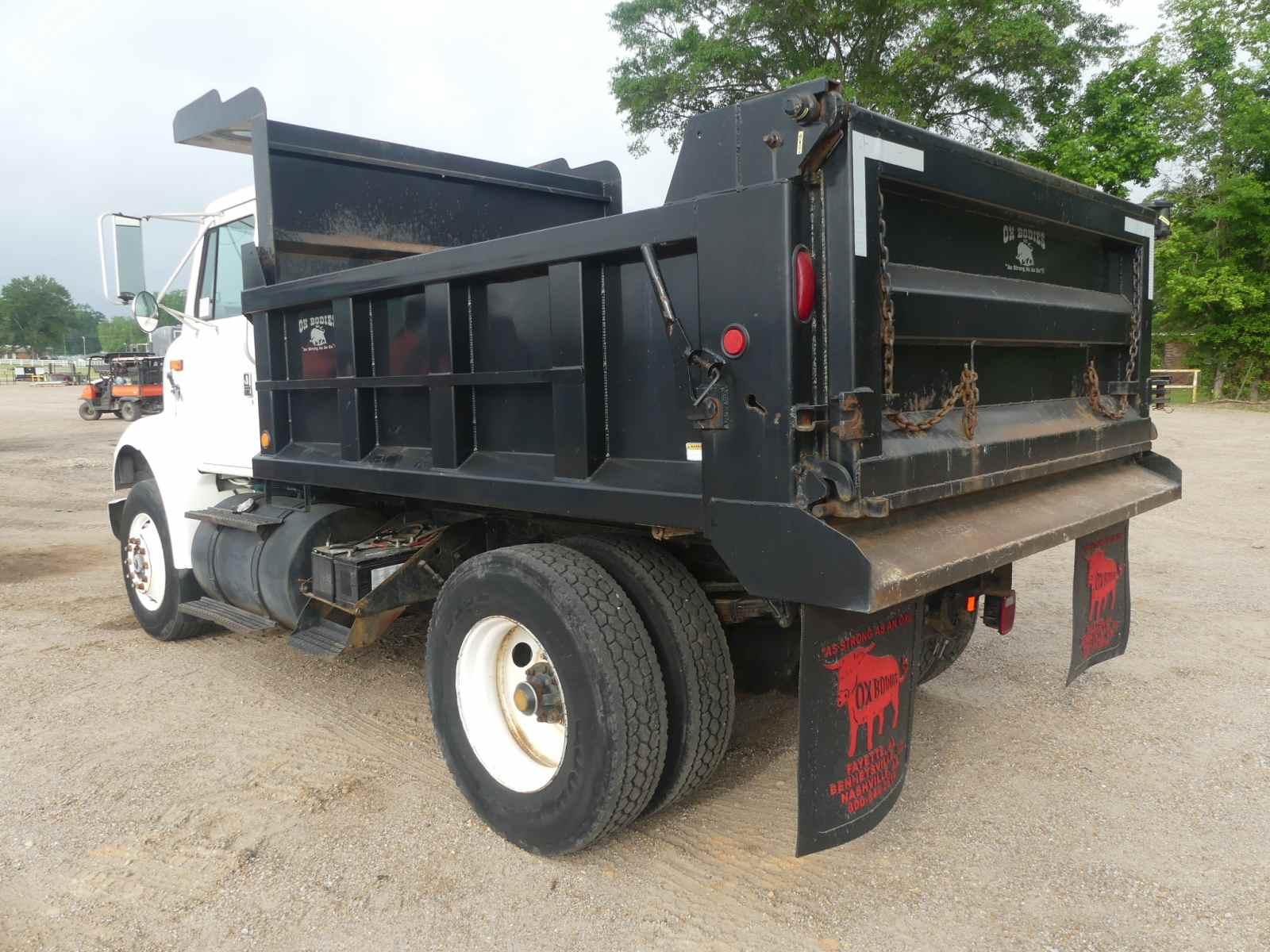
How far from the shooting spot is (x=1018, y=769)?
379cm

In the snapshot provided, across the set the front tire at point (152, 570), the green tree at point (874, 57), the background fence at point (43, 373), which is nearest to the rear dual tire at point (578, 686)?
the front tire at point (152, 570)

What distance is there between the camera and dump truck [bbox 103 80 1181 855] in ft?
8.13

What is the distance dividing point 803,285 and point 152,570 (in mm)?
4773

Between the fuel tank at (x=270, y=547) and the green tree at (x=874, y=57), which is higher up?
the green tree at (x=874, y=57)

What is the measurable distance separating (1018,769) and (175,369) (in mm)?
4986

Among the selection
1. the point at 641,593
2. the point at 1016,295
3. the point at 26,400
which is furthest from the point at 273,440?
the point at 26,400

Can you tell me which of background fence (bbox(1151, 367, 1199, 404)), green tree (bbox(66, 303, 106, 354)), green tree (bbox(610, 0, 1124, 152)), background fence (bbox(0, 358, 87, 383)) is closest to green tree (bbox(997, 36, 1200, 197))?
green tree (bbox(610, 0, 1124, 152))

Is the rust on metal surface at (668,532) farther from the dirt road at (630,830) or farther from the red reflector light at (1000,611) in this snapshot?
the red reflector light at (1000,611)

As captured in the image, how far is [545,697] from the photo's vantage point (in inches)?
125

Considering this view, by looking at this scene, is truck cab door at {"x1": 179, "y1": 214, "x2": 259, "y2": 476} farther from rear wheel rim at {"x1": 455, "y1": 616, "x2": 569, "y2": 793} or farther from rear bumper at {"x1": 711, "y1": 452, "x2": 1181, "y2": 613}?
rear bumper at {"x1": 711, "y1": 452, "x2": 1181, "y2": 613}

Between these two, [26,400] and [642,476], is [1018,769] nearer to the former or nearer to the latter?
[642,476]

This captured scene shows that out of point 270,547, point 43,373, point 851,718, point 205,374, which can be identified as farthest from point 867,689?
point 43,373

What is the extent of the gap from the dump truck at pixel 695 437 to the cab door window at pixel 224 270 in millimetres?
303

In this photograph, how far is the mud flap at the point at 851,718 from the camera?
2637mm
